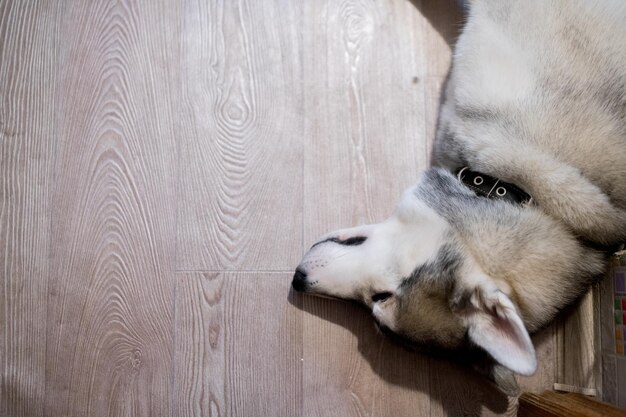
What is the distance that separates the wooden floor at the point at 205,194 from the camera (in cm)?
213

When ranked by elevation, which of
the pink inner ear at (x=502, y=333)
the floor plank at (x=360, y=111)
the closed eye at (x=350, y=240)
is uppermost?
the floor plank at (x=360, y=111)

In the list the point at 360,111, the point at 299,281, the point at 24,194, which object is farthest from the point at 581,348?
the point at 24,194

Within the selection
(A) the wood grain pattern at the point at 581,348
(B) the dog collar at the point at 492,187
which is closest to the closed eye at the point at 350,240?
(B) the dog collar at the point at 492,187

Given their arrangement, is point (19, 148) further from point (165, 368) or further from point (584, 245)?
point (584, 245)

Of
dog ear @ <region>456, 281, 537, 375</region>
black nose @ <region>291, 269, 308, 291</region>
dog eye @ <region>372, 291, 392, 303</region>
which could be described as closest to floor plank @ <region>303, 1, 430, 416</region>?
black nose @ <region>291, 269, 308, 291</region>

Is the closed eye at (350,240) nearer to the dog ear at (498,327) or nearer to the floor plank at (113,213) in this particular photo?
the dog ear at (498,327)

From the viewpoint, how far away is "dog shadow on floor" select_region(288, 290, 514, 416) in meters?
2.15

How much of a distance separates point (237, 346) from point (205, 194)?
2.13 feet

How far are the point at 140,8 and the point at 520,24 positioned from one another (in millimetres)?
1557

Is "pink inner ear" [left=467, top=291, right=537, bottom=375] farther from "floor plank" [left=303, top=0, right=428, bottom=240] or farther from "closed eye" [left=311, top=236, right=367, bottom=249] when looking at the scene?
"floor plank" [left=303, top=0, right=428, bottom=240]

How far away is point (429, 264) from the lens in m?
1.74

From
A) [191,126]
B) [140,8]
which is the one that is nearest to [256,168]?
[191,126]

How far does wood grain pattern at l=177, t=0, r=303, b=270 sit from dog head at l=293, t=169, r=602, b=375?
51 centimetres

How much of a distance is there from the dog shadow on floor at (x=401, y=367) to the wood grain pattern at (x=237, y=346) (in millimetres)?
110
